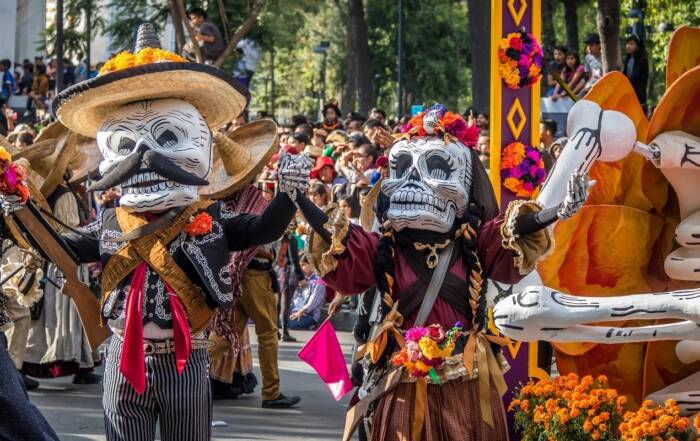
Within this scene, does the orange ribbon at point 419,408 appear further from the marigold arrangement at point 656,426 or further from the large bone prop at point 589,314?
the marigold arrangement at point 656,426

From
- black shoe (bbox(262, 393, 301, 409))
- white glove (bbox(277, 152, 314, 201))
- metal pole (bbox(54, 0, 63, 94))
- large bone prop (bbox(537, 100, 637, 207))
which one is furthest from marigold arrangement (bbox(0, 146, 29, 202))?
metal pole (bbox(54, 0, 63, 94))

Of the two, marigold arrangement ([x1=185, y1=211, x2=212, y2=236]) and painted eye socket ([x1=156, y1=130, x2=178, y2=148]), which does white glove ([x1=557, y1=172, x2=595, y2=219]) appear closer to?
marigold arrangement ([x1=185, y1=211, x2=212, y2=236])

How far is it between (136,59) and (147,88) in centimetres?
22

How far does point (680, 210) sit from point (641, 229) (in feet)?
0.92

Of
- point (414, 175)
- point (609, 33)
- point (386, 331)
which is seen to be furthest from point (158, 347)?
point (609, 33)

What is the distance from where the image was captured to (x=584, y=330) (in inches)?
230

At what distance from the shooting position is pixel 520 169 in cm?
816

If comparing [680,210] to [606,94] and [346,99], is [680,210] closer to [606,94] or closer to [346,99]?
[606,94]

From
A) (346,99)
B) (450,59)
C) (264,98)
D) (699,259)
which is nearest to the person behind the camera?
(699,259)

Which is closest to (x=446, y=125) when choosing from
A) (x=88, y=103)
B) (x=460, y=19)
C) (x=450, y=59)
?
(x=88, y=103)

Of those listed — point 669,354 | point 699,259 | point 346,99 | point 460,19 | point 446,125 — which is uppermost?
point 460,19

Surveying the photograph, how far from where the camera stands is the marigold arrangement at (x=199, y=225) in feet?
21.3

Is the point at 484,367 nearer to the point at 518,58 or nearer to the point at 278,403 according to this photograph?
the point at 518,58

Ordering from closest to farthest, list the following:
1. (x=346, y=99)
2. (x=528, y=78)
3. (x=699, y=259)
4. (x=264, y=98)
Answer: (x=699, y=259) < (x=528, y=78) < (x=346, y=99) < (x=264, y=98)
